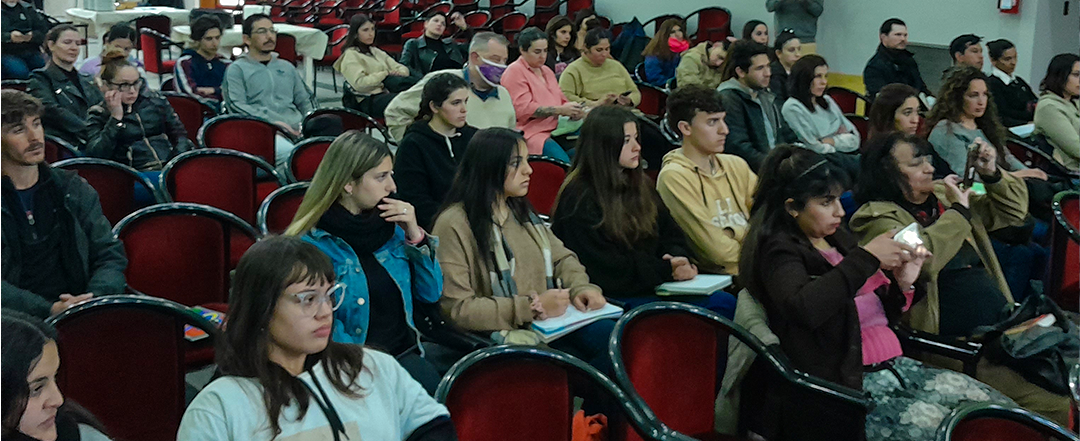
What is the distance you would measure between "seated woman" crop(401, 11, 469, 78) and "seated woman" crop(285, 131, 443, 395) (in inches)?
223

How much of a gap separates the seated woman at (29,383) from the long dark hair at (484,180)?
1384mm

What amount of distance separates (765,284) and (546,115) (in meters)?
3.06

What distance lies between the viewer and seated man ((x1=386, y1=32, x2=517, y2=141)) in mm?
5086

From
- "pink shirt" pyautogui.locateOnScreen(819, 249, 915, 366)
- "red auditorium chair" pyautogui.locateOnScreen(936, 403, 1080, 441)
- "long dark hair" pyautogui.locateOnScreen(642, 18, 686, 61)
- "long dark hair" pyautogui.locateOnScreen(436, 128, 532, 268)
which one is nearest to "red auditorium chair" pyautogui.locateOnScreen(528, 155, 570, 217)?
"long dark hair" pyautogui.locateOnScreen(436, 128, 532, 268)

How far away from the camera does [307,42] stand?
977cm

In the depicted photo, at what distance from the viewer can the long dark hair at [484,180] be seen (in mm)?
2959

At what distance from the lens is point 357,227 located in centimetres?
262

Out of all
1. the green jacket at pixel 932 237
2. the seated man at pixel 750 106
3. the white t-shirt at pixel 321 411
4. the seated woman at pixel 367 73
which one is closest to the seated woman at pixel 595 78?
the seated man at pixel 750 106

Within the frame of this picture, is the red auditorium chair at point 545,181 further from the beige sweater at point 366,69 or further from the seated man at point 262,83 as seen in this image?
the beige sweater at point 366,69

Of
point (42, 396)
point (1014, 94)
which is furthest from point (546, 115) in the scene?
point (42, 396)

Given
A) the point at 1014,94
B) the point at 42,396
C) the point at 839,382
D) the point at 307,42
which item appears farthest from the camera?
the point at 307,42

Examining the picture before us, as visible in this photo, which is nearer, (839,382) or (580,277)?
(839,382)

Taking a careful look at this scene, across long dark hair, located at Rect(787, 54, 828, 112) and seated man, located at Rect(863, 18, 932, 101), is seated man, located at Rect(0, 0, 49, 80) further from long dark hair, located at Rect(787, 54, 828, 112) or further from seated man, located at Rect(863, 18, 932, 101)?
seated man, located at Rect(863, 18, 932, 101)

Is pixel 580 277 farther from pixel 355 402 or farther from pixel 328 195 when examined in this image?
pixel 355 402
